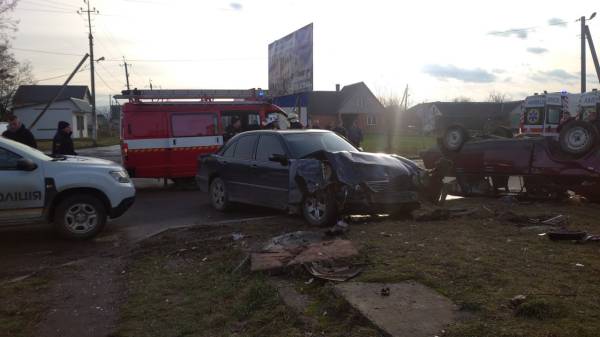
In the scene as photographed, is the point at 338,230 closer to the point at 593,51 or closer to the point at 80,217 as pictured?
the point at 80,217

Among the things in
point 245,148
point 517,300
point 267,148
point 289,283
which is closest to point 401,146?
point 245,148

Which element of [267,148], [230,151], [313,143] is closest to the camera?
[313,143]

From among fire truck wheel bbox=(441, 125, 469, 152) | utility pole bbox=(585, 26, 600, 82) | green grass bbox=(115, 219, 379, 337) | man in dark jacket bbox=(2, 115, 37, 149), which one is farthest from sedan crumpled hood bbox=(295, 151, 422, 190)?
utility pole bbox=(585, 26, 600, 82)

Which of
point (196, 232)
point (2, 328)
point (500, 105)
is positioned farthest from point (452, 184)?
point (500, 105)

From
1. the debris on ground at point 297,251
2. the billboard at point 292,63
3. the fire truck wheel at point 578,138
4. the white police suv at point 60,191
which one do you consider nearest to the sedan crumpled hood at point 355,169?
the debris on ground at point 297,251

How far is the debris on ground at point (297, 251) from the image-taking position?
522 cm

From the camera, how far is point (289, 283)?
4.85m

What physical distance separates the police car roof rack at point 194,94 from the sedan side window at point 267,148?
5069 millimetres

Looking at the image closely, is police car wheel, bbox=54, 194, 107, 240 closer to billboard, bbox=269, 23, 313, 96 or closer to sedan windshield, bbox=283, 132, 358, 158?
sedan windshield, bbox=283, 132, 358, 158

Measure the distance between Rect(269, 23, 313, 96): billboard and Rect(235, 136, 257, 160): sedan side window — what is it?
11.1m

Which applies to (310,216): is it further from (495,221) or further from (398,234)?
(495,221)

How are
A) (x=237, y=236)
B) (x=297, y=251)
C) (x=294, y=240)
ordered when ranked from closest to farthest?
1. (x=297, y=251)
2. (x=294, y=240)
3. (x=237, y=236)

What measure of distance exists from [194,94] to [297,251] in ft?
28.9

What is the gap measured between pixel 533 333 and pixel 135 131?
10899mm
